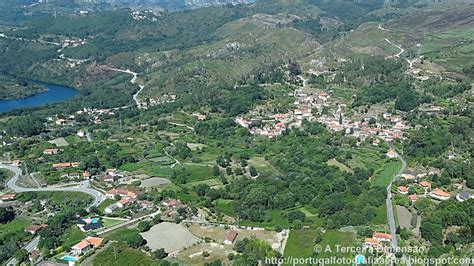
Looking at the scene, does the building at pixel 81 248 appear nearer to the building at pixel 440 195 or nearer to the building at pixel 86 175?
the building at pixel 86 175

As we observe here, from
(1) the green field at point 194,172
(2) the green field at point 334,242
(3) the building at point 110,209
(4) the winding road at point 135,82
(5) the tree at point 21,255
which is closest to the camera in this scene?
(2) the green field at point 334,242

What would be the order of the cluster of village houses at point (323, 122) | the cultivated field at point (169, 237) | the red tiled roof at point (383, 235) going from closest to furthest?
1. the red tiled roof at point (383, 235)
2. the cultivated field at point (169, 237)
3. the cluster of village houses at point (323, 122)

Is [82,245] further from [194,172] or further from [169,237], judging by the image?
[194,172]

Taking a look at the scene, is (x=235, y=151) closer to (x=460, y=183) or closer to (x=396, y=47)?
(x=460, y=183)

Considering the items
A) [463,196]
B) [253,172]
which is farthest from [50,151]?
[463,196]

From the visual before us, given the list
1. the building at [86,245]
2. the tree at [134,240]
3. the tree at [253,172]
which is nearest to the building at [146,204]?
the tree at [134,240]

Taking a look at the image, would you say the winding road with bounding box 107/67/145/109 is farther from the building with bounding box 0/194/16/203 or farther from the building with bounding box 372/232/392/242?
the building with bounding box 372/232/392/242
